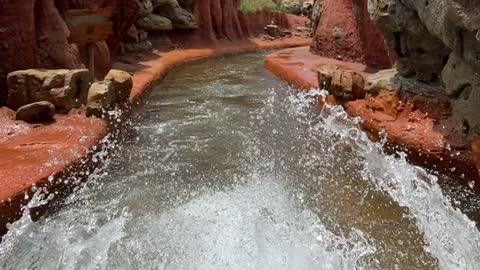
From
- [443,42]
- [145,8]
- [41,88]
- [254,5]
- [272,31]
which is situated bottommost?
[272,31]

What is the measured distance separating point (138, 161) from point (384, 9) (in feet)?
14.6

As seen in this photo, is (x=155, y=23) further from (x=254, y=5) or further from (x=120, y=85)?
(x=120, y=85)

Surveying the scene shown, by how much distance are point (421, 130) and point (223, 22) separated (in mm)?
17093

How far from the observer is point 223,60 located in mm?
17016

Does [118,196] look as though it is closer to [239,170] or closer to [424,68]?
[239,170]

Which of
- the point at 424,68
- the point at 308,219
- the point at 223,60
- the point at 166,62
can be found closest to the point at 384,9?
the point at 424,68

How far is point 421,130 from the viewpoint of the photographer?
6.31 metres

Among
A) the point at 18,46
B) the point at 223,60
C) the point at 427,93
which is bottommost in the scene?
the point at 223,60

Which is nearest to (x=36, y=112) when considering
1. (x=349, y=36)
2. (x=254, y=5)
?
(x=349, y=36)

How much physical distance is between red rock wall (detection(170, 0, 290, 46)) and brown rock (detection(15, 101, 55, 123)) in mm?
12623

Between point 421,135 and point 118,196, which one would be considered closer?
point 118,196

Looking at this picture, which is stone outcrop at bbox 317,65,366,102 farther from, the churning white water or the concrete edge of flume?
the concrete edge of flume

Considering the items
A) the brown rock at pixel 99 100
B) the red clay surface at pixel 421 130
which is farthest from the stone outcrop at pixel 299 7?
the brown rock at pixel 99 100

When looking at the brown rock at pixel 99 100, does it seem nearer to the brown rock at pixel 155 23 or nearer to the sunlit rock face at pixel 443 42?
the sunlit rock face at pixel 443 42
